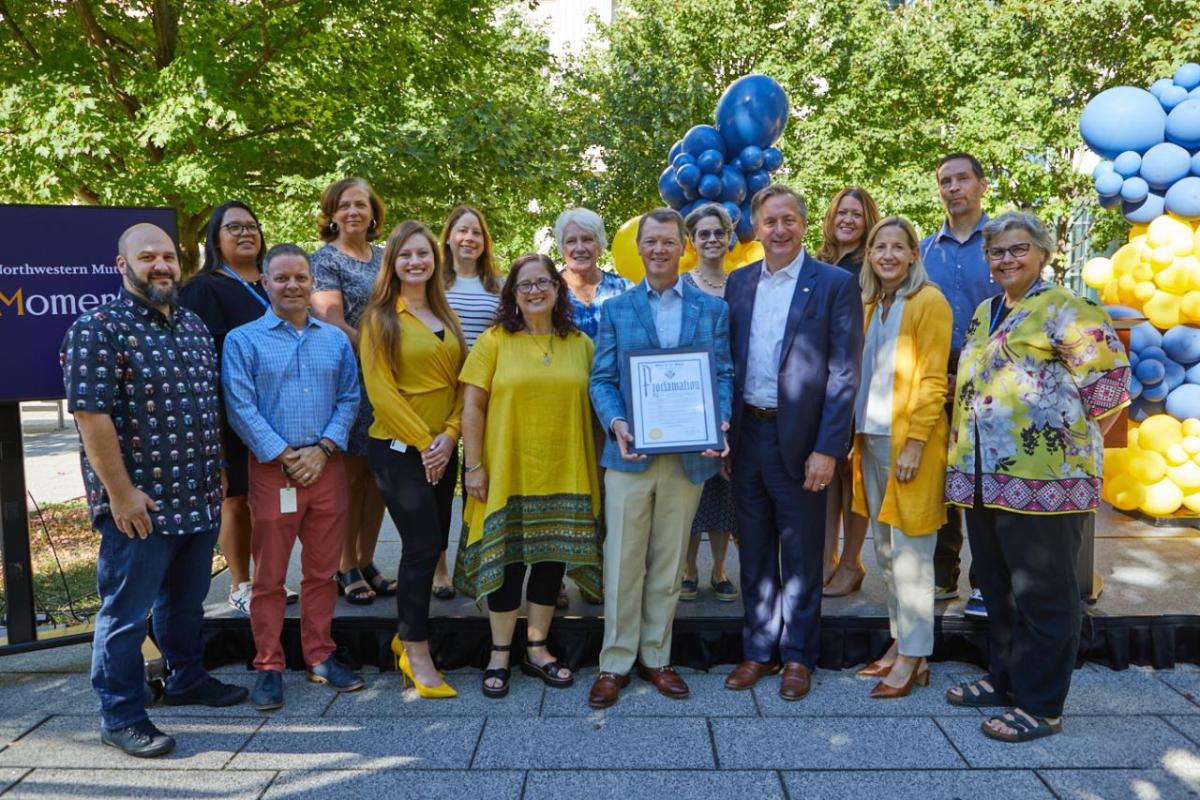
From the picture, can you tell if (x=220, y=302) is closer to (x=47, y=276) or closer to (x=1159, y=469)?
(x=47, y=276)

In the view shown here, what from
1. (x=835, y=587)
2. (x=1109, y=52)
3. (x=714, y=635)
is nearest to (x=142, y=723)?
(x=714, y=635)

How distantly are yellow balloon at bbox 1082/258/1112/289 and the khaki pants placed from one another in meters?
4.65

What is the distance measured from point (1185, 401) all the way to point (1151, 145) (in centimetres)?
187

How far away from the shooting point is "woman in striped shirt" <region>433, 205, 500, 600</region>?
4.21 m

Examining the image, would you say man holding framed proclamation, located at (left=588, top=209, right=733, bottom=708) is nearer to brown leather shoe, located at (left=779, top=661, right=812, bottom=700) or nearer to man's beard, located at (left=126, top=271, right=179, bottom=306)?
brown leather shoe, located at (left=779, top=661, right=812, bottom=700)

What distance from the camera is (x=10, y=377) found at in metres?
3.81

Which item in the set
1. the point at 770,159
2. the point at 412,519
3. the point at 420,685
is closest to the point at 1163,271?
the point at 770,159

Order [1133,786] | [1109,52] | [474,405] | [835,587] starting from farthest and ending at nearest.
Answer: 1. [1109,52]
2. [835,587]
3. [474,405]
4. [1133,786]

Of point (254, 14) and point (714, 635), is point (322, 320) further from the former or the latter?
point (254, 14)

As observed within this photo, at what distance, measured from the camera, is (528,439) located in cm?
362

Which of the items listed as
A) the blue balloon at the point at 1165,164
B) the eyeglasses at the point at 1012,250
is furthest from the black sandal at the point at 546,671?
the blue balloon at the point at 1165,164

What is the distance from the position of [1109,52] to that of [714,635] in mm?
15232

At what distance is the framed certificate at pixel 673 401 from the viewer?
344 cm

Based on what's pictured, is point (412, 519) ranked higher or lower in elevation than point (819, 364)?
lower
